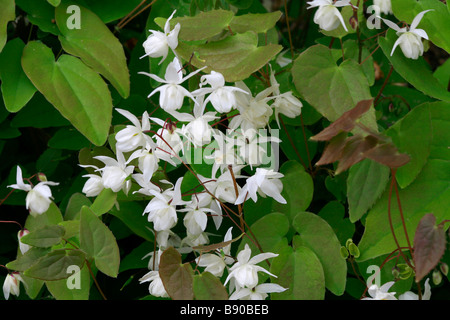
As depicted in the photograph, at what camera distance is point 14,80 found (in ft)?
2.96

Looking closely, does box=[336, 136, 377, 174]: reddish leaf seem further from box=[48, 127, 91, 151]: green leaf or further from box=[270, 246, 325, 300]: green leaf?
box=[48, 127, 91, 151]: green leaf

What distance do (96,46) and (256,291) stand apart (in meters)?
0.49

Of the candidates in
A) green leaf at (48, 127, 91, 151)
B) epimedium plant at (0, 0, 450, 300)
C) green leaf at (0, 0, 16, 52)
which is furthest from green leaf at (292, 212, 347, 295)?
green leaf at (0, 0, 16, 52)

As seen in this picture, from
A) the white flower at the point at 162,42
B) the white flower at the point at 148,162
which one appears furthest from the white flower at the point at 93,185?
the white flower at the point at 162,42

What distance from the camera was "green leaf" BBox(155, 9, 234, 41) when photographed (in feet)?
2.66

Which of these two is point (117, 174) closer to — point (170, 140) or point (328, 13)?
point (170, 140)

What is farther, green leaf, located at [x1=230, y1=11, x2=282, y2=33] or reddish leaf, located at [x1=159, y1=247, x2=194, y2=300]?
green leaf, located at [x1=230, y1=11, x2=282, y2=33]

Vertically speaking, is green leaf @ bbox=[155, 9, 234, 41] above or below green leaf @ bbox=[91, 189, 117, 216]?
above

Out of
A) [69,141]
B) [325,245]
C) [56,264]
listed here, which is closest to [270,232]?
[325,245]

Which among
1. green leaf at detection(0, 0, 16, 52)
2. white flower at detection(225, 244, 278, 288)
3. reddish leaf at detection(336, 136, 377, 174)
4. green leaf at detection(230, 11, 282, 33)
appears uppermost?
green leaf at detection(0, 0, 16, 52)

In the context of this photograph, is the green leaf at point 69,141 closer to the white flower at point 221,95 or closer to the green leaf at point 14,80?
the green leaf at point 14,80

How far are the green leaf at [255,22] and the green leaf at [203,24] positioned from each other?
0.04 metres
